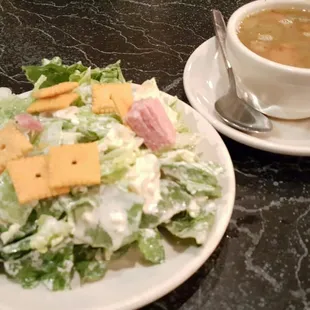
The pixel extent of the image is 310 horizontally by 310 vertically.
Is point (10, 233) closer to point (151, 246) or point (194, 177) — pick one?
point (151, 246)

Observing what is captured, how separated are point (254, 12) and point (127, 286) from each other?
0.84 m

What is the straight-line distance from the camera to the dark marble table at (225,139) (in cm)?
87

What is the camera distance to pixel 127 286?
78 cm

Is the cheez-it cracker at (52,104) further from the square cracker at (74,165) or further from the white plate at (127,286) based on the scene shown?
the white plate at (127,286)

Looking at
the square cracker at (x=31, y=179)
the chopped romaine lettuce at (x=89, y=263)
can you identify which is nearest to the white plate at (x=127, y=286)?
the chopped romaine lettuce at (x=89, y=263)

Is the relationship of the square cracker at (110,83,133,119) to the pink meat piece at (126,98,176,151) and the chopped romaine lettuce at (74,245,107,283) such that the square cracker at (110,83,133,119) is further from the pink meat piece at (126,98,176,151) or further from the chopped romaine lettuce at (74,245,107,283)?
the chopped romaine lettuce at (74,245,107,283)

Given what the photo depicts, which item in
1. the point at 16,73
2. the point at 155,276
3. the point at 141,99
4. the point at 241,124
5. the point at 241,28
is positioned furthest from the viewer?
the point at 16,73

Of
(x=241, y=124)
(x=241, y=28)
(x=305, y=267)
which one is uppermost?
(x=241, y=28)

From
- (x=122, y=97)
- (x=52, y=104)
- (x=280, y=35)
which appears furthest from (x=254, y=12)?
(x=52, y=104)

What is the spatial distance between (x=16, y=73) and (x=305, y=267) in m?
0.97

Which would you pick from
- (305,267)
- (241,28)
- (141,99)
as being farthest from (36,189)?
(241,28)

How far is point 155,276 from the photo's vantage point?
79cm

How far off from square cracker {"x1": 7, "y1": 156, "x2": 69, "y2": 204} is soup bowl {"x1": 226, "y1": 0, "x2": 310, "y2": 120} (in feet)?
1.79

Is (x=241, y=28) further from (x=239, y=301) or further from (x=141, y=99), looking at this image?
(x=239, y=301)
